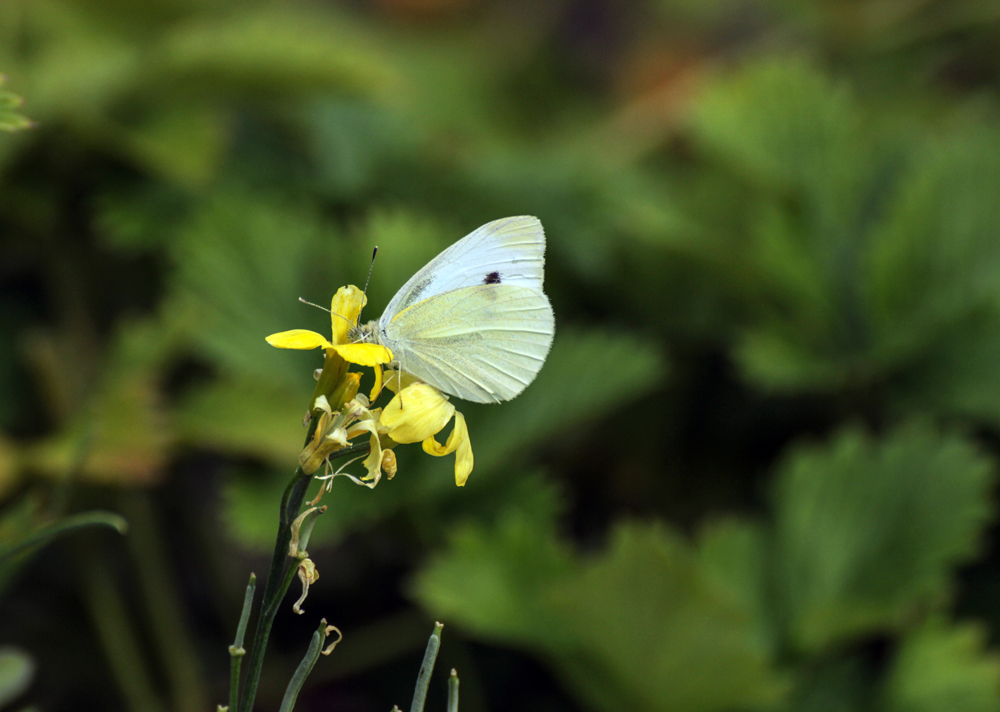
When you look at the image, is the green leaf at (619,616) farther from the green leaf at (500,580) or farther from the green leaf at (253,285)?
the green leaf at (253,285)

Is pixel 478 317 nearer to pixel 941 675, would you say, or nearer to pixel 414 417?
pixel 414 417

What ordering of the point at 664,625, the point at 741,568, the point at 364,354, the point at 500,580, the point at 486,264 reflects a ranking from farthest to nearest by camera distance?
the point at 741,568, the point at 500,580, the point at 664,625, the point at 486,264, the point at 364,354

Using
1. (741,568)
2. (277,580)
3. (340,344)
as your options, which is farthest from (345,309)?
(741,568)

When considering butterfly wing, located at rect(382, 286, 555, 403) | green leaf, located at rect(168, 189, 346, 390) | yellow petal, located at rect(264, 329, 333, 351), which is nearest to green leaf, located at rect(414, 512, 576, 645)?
green leaf, located at rect(168, 189, 346, 390)

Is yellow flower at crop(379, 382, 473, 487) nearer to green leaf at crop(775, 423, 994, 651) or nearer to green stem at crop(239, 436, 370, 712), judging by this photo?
green stem at crop(239, 436, 370, 712)

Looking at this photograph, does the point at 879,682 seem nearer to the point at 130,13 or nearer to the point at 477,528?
the point at 477,528

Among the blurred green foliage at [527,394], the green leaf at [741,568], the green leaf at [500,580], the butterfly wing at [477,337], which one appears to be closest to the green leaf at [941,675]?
the blurred green foliage at [527,394]
